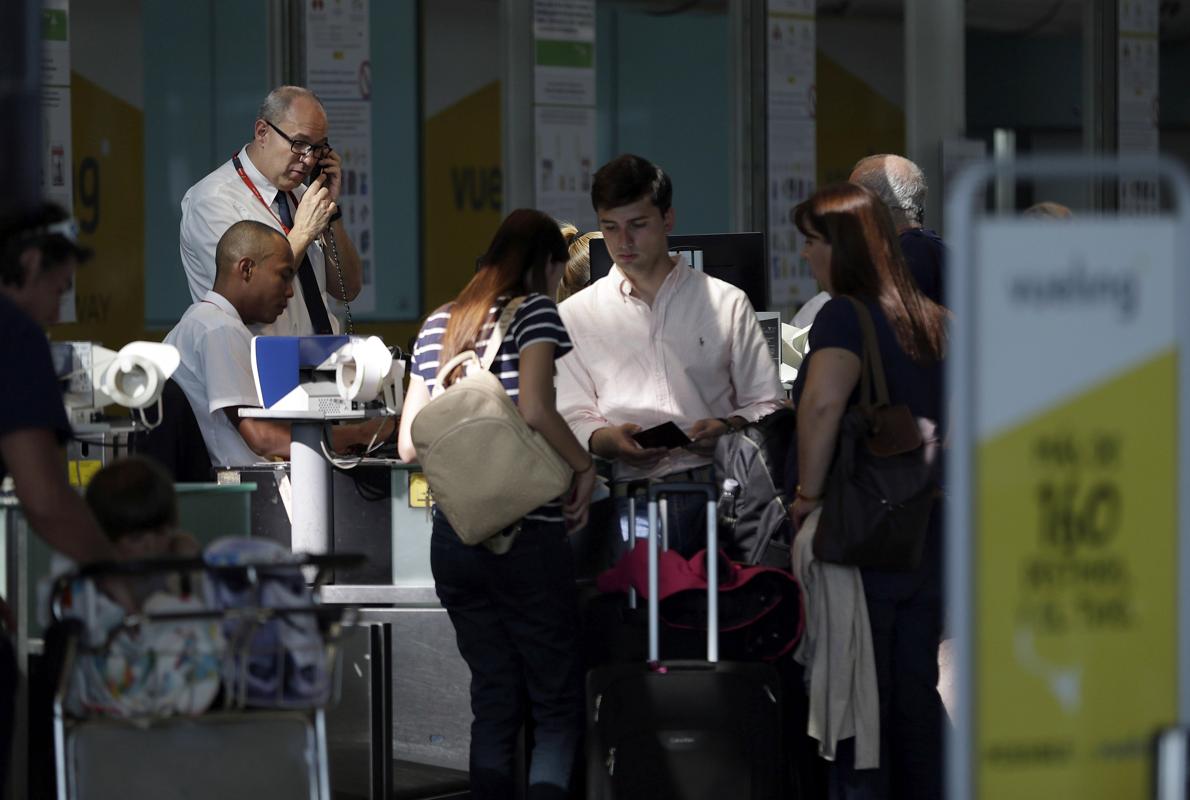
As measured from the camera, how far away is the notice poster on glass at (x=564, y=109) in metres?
8.48

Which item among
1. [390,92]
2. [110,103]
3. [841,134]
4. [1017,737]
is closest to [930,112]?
[841,134]

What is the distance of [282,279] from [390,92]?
391 cm

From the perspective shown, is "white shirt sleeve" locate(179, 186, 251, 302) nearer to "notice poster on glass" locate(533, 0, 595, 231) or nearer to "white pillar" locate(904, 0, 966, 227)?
"notice poster on glass" locate(533, 0, 595, 231)

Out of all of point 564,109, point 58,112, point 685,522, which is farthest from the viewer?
point 564,109

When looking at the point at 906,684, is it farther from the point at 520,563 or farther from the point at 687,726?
the point at 520,563

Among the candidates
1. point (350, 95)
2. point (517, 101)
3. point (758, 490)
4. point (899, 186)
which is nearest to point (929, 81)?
point (517, 101)

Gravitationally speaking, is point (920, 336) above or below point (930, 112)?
below

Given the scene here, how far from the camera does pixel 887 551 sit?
12.7ft

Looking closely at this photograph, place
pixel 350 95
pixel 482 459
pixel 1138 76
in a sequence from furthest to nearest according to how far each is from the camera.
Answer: pixel 1138 76 → pixel 350 95 → pixel 482 459

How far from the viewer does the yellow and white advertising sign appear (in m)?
2.12

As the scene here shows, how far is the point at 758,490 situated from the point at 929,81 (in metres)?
6.13

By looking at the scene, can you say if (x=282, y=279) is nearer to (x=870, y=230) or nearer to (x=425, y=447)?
(x=425, y=447)

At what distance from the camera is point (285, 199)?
511cm

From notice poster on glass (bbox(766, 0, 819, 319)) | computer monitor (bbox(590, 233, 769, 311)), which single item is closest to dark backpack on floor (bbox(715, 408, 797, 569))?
computer monitor (bbox(590, 233, 769, 311))
